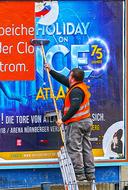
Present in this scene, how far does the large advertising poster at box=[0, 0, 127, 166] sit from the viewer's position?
7.73m

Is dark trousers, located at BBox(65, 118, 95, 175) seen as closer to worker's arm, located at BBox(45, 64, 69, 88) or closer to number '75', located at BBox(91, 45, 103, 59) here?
worker's arm, located at BBox(45, 64, 69, 88)

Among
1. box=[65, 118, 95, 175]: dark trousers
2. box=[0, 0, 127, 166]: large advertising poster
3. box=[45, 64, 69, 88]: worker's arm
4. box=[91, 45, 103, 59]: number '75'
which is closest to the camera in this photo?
box=[65, 118, 95, 175]: dark trousers

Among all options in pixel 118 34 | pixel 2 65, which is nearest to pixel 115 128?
pixel 118 34

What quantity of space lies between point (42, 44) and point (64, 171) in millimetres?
1689

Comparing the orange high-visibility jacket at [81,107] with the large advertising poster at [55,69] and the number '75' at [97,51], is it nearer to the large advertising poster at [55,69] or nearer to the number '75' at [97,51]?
the large advertising poster at [55,69]

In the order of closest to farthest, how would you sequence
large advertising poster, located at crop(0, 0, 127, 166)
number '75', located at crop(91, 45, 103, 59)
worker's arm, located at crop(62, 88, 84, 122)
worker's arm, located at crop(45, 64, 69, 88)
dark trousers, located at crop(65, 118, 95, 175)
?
worker's arm, located at crop(62, 88, 84, 122)
dark trousers, located at crop(65, 118, 95, 175)
worker's arm, located at crop(45, 64, 69, 88)
large advertising poster, located at crop(0, 0, 127, 166)
number '75', located at crop(91, 45, 103, 59)

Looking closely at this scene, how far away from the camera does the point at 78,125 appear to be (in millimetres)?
7289

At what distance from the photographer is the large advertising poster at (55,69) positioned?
7730 mm

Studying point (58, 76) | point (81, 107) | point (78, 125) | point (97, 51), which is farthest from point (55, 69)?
point (78, 125)

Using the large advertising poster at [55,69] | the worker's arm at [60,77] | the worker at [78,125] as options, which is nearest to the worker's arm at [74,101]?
the worker at [78,125]

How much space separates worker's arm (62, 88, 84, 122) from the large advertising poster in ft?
1.93

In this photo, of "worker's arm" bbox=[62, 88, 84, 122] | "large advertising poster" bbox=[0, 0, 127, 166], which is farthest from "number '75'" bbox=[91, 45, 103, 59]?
"worker's arm" bbox=[62, 88, 84, 122]

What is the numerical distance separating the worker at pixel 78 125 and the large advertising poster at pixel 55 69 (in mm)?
464

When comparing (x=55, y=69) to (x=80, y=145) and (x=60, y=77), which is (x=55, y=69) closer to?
(x=60, y=77)
